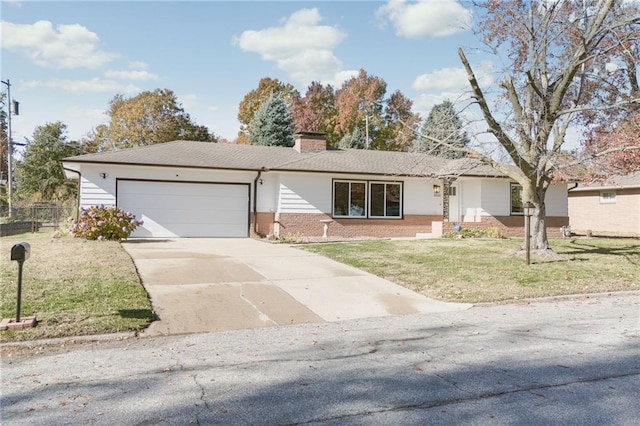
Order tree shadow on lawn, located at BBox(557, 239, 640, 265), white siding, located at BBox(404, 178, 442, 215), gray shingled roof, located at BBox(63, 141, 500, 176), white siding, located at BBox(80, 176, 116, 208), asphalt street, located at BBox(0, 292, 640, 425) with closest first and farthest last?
1. asphalt street, located at BBox(0, 292, 640, 425)
2. tree shadow on lawn, located at BBox(557, 239, 640, 265)
3. white siding, located at BBox(80, 176, 116, 208)
4. gray shingled roof, located at BBox(63, 141, 500, 176)
5. white siding, located at BBox(404, 178, 442, 215)

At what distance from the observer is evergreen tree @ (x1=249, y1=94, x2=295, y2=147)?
111 ft

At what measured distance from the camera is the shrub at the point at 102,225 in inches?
591

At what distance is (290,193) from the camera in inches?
738

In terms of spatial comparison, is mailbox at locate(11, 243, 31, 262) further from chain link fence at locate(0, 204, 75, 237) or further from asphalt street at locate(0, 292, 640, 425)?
chain link fence at locate(0, 204, 75, 237)

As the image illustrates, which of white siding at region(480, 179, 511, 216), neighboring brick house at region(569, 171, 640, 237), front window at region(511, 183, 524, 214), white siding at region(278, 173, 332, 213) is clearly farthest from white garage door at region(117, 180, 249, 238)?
neighboring brick house at region(569, 171, 640, 237)

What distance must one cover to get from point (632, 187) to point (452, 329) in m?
23.3

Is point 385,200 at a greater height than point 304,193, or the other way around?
point 304,193

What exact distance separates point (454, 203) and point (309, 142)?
6.91 m

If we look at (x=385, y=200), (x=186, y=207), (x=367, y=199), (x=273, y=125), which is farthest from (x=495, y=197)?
(x=273, y=125)

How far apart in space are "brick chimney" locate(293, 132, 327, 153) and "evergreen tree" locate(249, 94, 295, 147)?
38.7 feet

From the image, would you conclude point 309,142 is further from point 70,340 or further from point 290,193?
point 70,340

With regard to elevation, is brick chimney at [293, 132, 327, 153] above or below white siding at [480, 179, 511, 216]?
above

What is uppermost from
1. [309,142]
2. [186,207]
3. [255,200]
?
[309,142]

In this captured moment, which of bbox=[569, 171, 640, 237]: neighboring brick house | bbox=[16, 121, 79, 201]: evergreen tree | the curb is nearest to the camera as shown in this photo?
the curb
